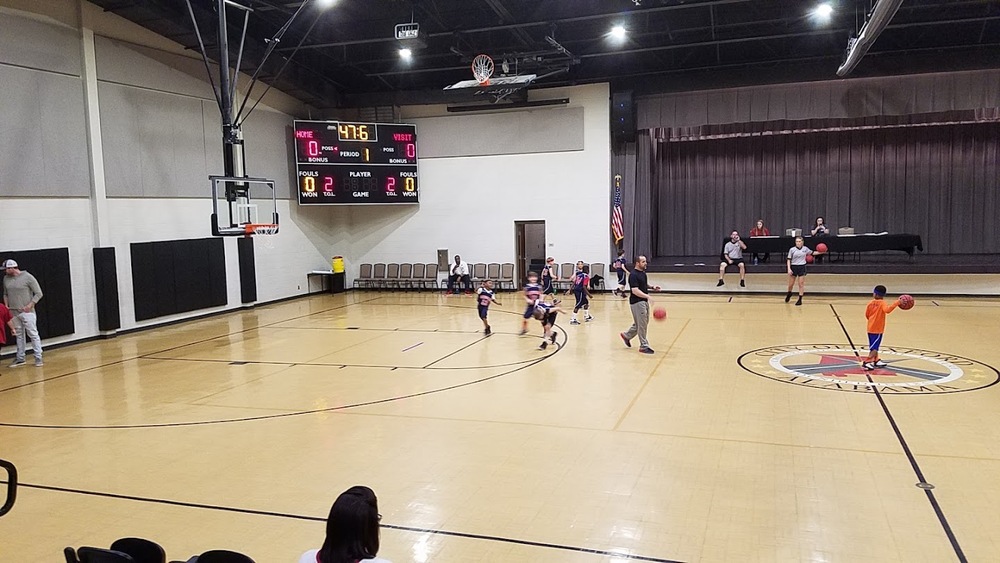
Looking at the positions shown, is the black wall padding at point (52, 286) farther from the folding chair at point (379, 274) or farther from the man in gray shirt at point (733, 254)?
the man in gray shirt at point (733, 254)

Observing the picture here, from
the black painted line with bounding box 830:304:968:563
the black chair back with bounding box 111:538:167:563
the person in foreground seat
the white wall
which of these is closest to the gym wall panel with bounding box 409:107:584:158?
the white wall

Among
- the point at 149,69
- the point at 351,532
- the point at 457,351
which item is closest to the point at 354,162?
the point at 149,69

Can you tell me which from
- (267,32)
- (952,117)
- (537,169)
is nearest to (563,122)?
(537,169)

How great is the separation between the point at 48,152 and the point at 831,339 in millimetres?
16065

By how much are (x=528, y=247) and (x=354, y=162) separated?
673 centimetres

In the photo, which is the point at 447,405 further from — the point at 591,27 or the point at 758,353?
the point at 591,27

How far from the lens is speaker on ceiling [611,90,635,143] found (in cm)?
2022

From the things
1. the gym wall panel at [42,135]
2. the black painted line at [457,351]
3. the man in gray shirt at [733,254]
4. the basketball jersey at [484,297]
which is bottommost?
the black painted line at [457,351]

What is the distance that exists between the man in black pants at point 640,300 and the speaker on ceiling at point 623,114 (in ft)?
31.9

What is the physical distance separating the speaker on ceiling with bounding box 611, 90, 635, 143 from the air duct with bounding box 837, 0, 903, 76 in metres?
5.93

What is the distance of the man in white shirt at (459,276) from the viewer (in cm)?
2262

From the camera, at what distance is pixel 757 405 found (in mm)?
8500

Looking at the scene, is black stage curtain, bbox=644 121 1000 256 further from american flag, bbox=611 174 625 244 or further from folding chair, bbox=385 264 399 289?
folding chair, bbox=385 264 399 289

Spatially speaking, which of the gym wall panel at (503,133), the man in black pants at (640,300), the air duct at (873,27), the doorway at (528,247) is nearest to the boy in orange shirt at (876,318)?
the man in black pants at (640,300)
